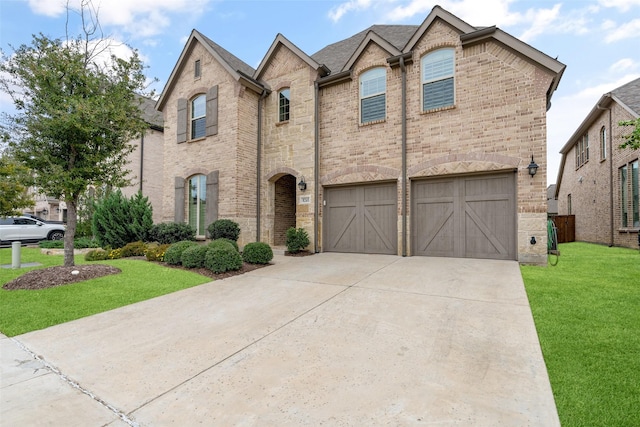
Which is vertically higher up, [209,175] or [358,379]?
[209,175]

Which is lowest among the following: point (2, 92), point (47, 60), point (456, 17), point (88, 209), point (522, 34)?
point (88, 209)

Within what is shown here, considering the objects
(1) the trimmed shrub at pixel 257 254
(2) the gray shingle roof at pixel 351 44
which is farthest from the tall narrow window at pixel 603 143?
(1) the trimmed shrub at pixel 257 254

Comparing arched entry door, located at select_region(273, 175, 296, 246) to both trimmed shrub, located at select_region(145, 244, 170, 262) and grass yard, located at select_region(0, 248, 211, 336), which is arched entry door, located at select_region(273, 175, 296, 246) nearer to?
trimmed shrub, located at select_region(145, 244, 170, 262)

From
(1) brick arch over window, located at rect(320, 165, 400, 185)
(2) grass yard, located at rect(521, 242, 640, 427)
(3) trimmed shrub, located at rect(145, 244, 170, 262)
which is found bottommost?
(2) grass yard, located at rect(521, 242, 640, 427)

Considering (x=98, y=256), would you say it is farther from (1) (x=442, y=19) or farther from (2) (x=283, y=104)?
(1) (x=442, y=19)

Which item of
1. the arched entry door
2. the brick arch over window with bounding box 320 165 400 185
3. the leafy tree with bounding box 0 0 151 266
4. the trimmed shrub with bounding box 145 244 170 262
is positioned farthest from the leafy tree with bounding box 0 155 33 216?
the brick arch over window with bounding box 320 165 400 185

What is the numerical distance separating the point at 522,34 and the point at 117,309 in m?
11.6

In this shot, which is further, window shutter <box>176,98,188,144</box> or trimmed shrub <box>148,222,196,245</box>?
window shutter <box>176,98,188,144</box>

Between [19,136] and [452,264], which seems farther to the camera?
[452,264]

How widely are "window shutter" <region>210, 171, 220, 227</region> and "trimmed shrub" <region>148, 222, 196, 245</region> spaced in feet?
3.19

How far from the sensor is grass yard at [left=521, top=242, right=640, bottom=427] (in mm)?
2133

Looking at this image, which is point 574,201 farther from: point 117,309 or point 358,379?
point 117,309

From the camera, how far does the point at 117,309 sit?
4.69m

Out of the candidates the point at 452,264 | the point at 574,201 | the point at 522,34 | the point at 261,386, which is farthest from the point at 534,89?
the point at 574,201
